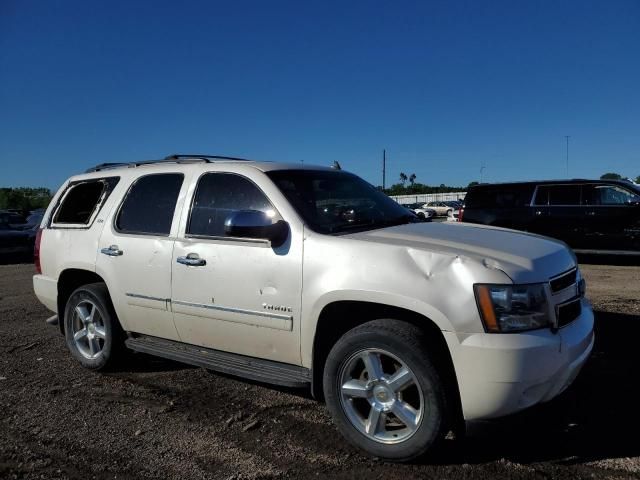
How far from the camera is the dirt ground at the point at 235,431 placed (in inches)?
121

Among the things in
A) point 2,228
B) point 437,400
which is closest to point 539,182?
point 437,400

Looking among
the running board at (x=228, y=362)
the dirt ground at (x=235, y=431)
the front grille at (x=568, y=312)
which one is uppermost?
Answer: the front grille at (x=568, y=312)

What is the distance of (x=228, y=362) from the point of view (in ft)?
12.5

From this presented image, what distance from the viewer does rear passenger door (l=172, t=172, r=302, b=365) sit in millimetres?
3510

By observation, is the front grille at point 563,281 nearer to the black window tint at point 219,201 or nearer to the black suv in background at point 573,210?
the black window tint at point 219,201

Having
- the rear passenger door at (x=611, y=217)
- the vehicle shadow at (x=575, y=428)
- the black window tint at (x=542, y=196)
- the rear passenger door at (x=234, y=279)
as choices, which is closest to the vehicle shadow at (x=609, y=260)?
the rear passenger door at (x=611, y=217)

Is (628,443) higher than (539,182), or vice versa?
(539,182)

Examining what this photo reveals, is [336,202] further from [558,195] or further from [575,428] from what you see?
[558,195]

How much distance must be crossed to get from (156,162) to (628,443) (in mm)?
4094

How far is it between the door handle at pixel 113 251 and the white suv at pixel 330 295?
0.01m

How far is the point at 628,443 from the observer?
3248 millimetres

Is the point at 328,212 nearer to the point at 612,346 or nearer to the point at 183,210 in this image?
the point at 183,210

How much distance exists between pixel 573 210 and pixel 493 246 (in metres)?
9.71

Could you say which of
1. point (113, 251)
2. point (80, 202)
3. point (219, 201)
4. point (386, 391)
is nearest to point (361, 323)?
point (386, 391)
